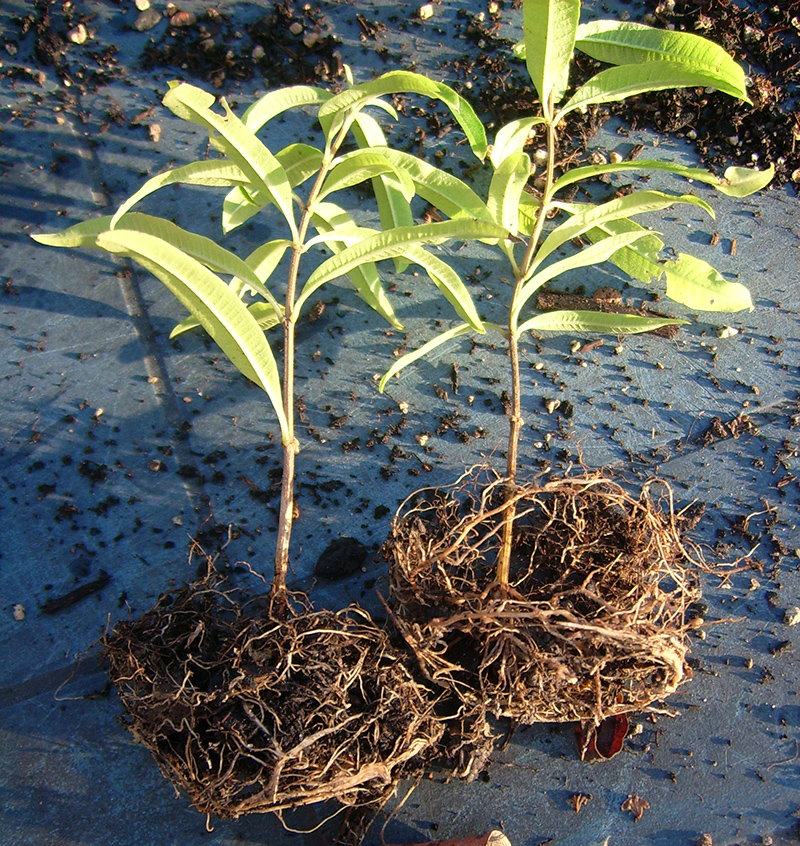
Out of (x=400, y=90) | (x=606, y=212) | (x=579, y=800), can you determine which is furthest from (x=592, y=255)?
(x=579, y=800)

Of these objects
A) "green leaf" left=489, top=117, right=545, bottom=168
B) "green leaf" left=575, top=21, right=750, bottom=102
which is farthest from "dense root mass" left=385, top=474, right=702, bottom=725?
"green leaf" left=575, top=21, right=750, bottom=102

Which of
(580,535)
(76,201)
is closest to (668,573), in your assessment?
(580,535)

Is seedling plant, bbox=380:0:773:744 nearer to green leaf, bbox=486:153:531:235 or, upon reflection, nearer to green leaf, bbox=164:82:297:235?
green leaf, bbox=486:153:531:235

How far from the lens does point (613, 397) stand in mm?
1420

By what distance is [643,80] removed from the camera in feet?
3.45

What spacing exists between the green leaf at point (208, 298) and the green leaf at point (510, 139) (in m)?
0.49

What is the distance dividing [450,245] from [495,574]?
2.40ft

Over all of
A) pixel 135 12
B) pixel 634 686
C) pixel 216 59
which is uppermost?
pixel 135 12

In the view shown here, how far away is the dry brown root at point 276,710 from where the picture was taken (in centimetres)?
110

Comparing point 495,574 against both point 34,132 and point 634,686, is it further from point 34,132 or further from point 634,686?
point 34,132

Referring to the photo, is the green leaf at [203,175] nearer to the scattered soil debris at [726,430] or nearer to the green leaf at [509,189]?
the green leaf at [509,189]

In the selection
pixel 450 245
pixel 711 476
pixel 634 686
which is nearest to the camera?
pixel 634 686

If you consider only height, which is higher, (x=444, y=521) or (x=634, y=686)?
(x=444, y=521)

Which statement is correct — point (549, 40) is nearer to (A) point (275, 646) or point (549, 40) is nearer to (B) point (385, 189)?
(B) point (385, 189)
